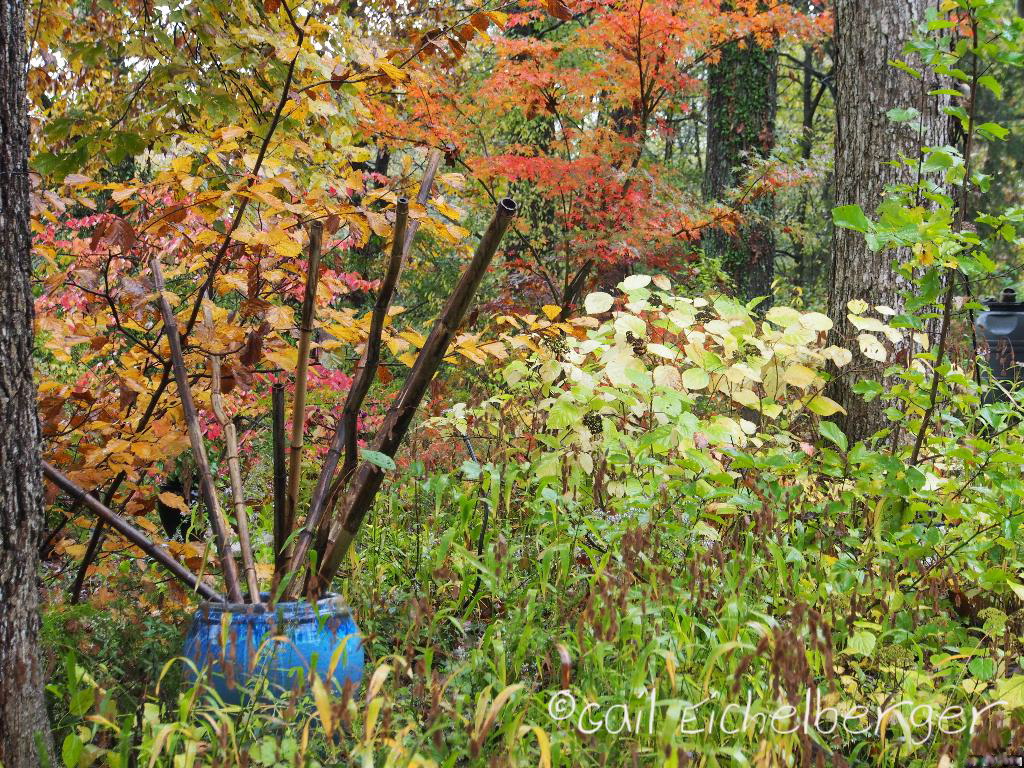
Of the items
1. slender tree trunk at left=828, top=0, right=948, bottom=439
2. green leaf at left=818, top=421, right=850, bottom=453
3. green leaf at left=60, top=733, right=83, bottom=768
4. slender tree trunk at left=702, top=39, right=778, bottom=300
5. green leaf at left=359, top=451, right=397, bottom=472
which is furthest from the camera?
slender tree trunk at left=702, top=39, right=778, bottom=300

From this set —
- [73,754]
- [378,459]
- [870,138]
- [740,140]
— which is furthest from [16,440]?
[740,140]

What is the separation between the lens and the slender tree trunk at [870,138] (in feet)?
13.6

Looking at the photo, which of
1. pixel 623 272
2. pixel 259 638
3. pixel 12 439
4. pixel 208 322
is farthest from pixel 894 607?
pixel 623 272

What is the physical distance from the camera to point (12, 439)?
71.7 inches

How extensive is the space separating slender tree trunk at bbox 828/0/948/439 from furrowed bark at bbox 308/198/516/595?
8.23ft

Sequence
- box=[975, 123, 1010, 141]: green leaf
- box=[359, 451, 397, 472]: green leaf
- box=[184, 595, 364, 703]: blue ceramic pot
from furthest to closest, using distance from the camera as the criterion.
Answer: box=[975, 123, 1010, 141]: green leaf, box=[359, 451, 397, 472]: green leaf, box=[184, 595, 364, 703]: blue ceramic pot

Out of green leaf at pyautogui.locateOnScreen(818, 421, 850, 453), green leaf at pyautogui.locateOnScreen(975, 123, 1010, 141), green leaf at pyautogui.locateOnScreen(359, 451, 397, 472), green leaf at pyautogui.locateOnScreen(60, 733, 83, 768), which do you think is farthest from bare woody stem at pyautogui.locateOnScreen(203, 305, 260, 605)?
green leaf at pyautogui.locateOnScreen(975, 123, 1010, 141)

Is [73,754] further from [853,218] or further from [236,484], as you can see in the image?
[853,218]

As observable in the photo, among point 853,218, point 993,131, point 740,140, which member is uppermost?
point 740,140

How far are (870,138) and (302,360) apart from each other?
10.6 feet

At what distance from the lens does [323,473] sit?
246 cm

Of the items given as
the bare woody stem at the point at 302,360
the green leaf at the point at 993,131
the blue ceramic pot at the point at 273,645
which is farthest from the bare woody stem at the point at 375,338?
the green leaf at the point at 993,131

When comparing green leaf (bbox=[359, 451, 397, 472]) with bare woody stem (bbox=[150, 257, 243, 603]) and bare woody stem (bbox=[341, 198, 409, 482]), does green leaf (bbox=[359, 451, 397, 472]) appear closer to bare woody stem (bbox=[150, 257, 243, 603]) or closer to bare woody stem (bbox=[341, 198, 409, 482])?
bare woody stem (bbox=[341, 198, 409, 482])

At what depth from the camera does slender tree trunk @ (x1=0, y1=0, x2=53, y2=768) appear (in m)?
1.80
